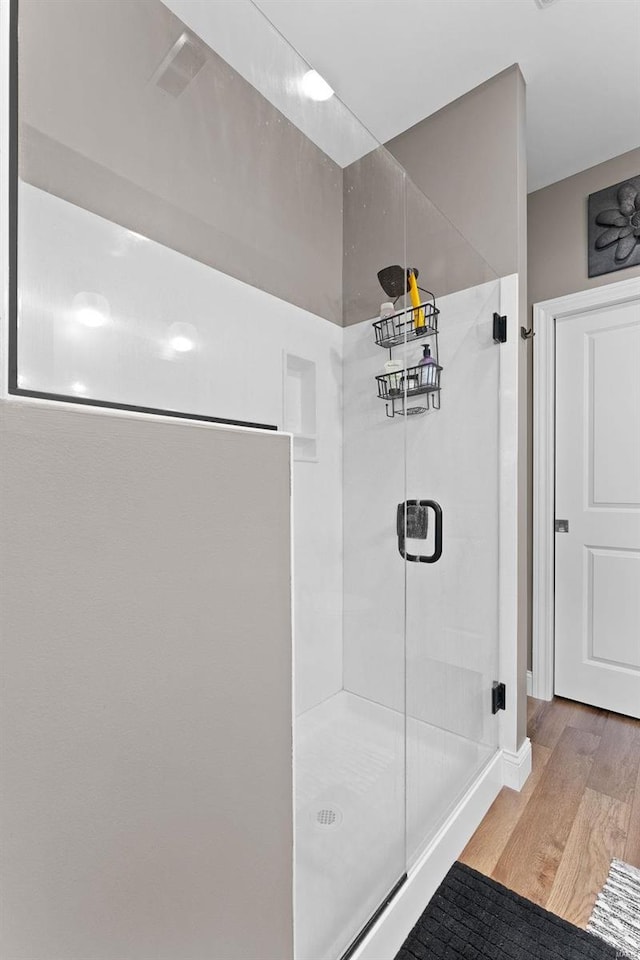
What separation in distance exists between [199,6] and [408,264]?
2.55ft

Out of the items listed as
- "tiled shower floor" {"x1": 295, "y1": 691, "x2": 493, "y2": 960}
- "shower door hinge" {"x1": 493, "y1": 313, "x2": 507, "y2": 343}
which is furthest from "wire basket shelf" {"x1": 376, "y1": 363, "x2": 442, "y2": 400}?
"tiled shower floor" {"x1": 295, "y1": 691, "x2": 493, "y2": 960}

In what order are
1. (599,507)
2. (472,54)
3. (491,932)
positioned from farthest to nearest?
(599,507), (472,54), (491,932)

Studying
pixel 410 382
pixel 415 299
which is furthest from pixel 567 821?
pixel 415 299

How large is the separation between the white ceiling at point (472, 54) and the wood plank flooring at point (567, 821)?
2.65 m

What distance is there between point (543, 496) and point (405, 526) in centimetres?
140

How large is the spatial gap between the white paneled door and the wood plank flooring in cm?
29

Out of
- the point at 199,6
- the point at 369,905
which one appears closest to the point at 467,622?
the point at 369,905

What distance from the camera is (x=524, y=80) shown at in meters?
1.84

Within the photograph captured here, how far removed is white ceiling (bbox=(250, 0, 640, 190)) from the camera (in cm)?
157

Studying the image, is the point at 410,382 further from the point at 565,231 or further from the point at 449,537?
the point at 565,231

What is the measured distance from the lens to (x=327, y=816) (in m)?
1.07

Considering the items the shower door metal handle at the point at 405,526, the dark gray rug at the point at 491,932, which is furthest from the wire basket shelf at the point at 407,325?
the dark gray rug at the point at 491,932

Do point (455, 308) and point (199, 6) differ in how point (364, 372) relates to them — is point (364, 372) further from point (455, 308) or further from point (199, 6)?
point (199, 6)

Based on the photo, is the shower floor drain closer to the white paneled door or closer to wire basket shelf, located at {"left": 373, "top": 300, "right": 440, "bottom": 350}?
wire basket shelf, located at {"left": 373, "top": 300, "right": 440, "bottom": 350}
